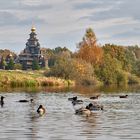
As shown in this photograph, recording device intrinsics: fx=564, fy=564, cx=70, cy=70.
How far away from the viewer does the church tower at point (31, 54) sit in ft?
567

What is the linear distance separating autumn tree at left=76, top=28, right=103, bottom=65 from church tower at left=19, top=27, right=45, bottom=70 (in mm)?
38279

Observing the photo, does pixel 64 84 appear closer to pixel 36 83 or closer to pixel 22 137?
pixel 36 83

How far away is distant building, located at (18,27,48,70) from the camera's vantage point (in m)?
173

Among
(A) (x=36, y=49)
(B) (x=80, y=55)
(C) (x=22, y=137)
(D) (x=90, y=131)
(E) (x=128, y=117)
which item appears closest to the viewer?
(C) (x=22, y=137)

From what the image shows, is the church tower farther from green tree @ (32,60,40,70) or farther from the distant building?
green tree @ (32,60,40,70)

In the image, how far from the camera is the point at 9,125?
35.2 metres

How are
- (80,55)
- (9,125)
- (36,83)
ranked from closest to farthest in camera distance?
(9,125), (36,83), (80,55)

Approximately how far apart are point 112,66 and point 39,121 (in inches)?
3929

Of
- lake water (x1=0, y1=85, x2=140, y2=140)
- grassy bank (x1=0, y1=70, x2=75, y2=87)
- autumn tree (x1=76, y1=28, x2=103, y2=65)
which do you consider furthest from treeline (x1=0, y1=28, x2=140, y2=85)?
lake water (x1=0, y1=85, x2=140, y2=140)

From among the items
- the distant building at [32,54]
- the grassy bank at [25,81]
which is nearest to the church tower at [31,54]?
the distant building at [32,54]

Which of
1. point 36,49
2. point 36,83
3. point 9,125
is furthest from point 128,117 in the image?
point 36,49

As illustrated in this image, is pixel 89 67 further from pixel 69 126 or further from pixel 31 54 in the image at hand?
pixel 69 126

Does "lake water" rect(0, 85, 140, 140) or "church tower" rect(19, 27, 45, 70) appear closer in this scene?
"lake water" rect(0, 85, 140, 140)

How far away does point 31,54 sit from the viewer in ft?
582
